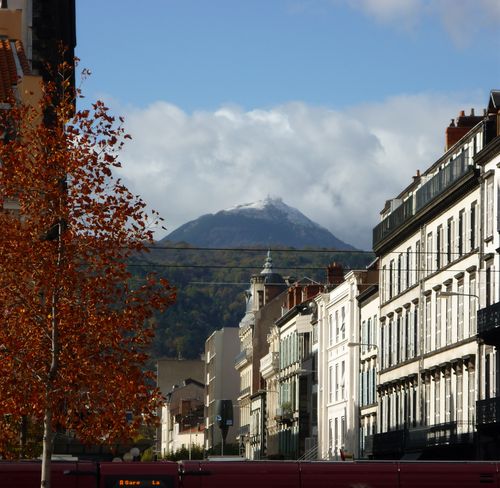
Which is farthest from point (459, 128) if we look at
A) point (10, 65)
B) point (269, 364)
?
point (269, 364)

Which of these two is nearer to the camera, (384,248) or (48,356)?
(48,356)

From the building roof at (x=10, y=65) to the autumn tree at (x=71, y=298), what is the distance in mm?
Result: 8021

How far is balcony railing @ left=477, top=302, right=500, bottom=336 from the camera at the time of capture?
6122cm

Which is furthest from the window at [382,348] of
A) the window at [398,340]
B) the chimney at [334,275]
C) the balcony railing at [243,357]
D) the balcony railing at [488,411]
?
the balcony railing at [243,357]

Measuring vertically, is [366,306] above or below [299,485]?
above

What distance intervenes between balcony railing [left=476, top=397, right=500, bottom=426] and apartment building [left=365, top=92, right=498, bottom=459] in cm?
276

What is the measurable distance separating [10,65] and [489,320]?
25.3 m

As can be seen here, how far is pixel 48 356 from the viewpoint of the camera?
3234cm

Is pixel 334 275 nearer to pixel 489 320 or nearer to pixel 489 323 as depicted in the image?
pixel 489 320

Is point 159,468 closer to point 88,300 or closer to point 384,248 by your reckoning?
point 88,300

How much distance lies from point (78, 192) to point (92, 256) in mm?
1339

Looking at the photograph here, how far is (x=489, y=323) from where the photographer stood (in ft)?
204

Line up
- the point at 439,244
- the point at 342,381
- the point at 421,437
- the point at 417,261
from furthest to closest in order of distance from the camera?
1. the point at 342,381
2. the point at 417,261
3. the point at 421,437
4. the point at 439,244

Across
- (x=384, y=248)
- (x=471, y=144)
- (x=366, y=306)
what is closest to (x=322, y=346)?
(x=366, y=306)
